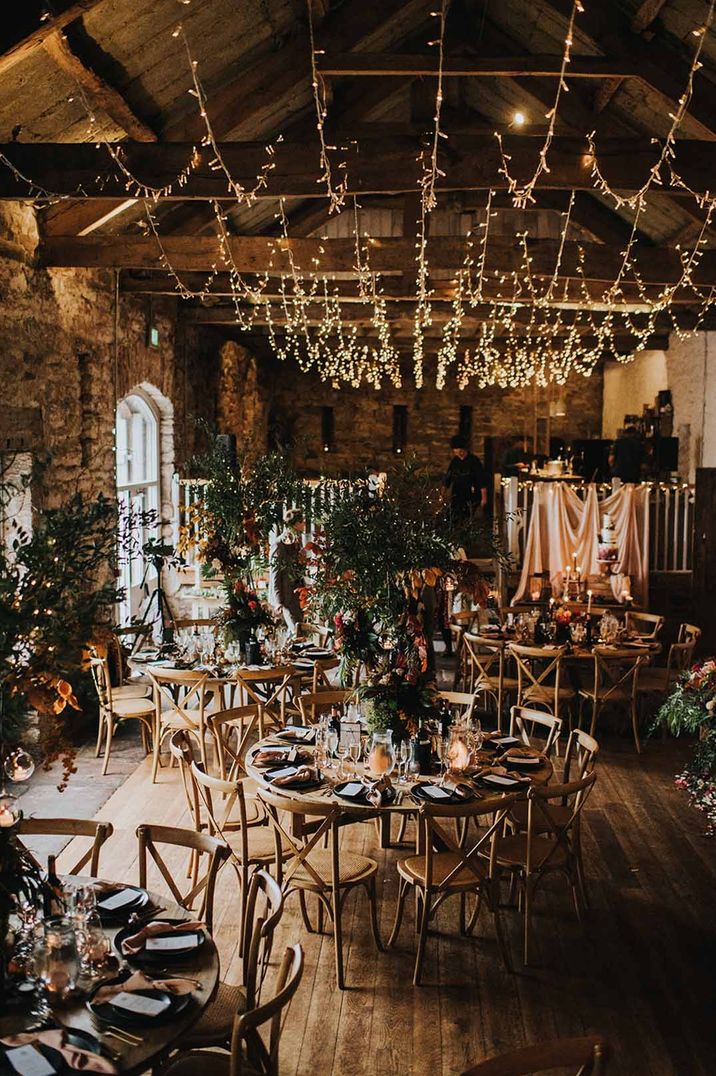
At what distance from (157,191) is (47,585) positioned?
392 centimetres

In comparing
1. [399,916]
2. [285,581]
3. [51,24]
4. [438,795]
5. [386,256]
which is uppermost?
[51,24]

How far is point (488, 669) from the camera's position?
28.6 feet

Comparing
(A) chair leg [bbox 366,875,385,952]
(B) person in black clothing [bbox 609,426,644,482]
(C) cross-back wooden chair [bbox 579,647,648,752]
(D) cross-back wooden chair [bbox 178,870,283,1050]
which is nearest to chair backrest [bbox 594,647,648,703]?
(C) cross-back wooden chair [bbox 579,647,648,752]

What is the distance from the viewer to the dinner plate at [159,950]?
315 centimetres

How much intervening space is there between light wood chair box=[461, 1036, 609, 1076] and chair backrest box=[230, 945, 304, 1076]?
1.79 ft

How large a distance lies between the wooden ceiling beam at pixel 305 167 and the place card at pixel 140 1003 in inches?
186

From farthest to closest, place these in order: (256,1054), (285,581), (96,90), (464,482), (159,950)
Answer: (464,482), (285,581), (96,90), (256,1054), (159,950)

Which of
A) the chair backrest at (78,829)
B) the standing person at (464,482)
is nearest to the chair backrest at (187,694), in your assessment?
the chair backrest at (78,829)

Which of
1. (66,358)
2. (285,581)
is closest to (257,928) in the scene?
(285,581)

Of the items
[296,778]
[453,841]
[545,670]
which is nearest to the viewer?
[453,841]

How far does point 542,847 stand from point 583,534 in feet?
22.0

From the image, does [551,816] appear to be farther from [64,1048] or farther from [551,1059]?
[64,1048]

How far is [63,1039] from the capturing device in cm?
274

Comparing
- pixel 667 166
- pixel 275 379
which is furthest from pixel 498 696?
pixel 275 379
